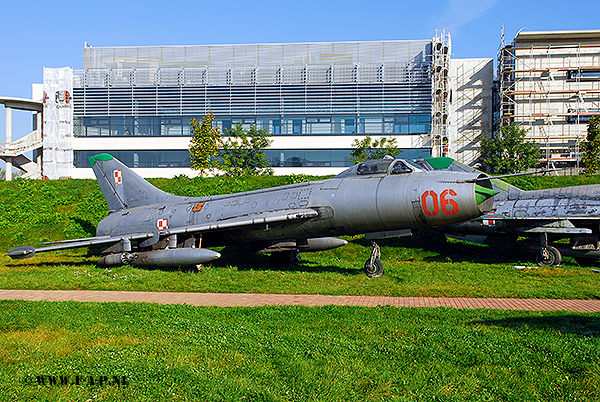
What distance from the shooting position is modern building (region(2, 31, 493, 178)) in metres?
39.5

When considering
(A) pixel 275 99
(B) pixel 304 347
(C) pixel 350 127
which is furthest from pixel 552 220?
(A) pixel 275 99

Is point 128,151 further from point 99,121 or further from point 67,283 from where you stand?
point 67,283

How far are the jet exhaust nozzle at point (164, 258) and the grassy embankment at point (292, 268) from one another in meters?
0.40

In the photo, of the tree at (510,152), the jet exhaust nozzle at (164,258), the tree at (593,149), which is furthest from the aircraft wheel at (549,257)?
the tree at (510,152)

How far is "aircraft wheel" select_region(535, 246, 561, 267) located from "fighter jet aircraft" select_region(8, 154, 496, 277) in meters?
6.03

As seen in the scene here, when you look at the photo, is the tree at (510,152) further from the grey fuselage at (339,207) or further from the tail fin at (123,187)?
the tail fin at (123,187)

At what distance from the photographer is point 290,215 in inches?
550

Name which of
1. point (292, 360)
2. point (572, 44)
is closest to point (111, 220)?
point (292, 360)

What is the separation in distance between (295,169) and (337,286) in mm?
27311

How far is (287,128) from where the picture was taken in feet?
132

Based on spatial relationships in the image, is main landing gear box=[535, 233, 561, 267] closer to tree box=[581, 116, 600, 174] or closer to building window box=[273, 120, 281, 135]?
tree box=[581, 116, 600, 174]

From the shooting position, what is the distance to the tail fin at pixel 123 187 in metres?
18.9

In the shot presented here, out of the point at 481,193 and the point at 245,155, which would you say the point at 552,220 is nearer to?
the point at 481,193

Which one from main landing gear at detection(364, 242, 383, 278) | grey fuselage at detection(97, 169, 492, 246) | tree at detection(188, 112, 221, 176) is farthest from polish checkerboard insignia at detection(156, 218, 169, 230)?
tree at detection(188, 112, 221, 176)
